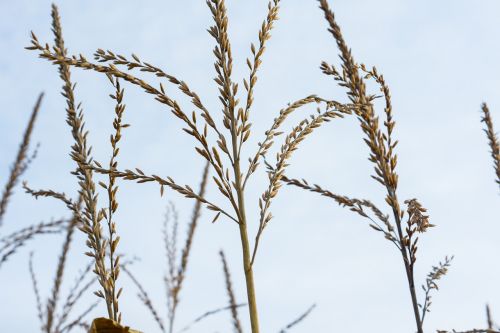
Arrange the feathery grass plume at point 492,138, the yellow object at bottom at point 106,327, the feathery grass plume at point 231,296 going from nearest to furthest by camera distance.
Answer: the yellow object at bottom at point 106,327, the feathery grass plume at point 492,138, the feathery grass plume at point 231,296

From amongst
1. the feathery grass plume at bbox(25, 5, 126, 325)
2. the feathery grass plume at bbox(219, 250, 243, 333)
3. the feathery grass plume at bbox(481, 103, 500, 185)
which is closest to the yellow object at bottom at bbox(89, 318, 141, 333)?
the feathery grass plume at bbox(25, 5, 126, 325)

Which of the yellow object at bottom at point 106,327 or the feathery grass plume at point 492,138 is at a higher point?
the feathery grass plume at point 492,138

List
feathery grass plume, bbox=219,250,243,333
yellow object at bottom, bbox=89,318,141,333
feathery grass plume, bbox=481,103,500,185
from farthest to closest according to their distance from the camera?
feathery grass plume, bbox=219,250,243,333, feathery grass plume, bbox=481,103,500,185, yellow object at bottom, bbox=89,318,141,333

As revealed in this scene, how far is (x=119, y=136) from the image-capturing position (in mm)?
2289

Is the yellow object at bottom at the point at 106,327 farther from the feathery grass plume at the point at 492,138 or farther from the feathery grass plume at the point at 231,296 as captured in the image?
the feathery grass plume at the point at 231,296

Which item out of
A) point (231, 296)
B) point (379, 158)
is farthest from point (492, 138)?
point (231, 296)

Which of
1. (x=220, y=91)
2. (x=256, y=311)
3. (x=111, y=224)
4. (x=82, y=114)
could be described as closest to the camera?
(x=256, y=311)

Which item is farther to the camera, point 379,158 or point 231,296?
point 231,296

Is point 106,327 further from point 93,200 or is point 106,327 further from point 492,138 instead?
point 492,138

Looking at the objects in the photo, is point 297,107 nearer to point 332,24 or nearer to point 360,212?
point 360,212

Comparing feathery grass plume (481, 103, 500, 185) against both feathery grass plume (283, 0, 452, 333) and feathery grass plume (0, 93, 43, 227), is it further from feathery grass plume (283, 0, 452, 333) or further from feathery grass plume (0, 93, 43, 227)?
feathery grass plume (0, 93, 43, 227)

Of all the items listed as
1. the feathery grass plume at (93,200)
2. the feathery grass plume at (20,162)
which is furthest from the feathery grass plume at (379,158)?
the feathery grass plume at (20,162)

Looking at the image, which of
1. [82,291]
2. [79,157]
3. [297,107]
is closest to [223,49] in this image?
[297,107]

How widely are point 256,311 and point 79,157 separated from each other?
1.03 metres
